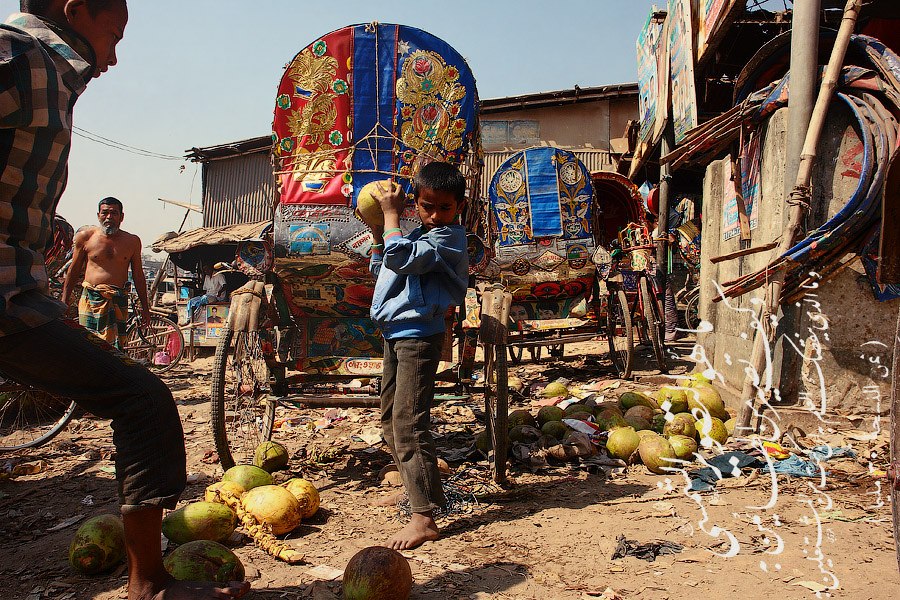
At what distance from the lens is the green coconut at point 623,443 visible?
14.5 feet

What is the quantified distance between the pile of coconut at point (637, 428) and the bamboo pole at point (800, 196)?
0.43 metres

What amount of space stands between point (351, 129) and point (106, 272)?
13.8 ft

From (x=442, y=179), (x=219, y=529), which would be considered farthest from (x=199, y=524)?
(x=442, y=179)

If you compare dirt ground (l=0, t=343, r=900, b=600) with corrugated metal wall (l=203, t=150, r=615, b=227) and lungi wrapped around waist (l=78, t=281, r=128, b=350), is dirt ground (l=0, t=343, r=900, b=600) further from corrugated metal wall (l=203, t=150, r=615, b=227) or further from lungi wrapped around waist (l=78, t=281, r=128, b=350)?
corrugated metal wall (l=203, t=150, r=615, b=227)

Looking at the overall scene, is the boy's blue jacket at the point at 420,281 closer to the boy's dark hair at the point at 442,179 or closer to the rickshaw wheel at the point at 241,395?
the boy's dark hair at the point at 442,179

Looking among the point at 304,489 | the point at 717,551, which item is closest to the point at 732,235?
the point at 717,551

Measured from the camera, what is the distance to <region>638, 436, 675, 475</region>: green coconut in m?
4.09

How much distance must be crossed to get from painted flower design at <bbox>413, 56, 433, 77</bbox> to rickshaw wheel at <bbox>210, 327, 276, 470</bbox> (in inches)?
86.1

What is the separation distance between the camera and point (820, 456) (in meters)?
4.05

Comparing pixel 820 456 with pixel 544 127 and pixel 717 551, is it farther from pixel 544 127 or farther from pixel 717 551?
pixel 544 127

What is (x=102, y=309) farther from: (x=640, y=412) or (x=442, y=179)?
(x=640, y=412)

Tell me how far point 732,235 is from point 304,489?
Answer: 188 inches

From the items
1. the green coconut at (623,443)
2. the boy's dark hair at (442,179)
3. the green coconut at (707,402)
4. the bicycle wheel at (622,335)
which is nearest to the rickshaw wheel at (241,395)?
the boy's dark hair at (442,179)

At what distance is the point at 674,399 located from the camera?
17.3 ft
